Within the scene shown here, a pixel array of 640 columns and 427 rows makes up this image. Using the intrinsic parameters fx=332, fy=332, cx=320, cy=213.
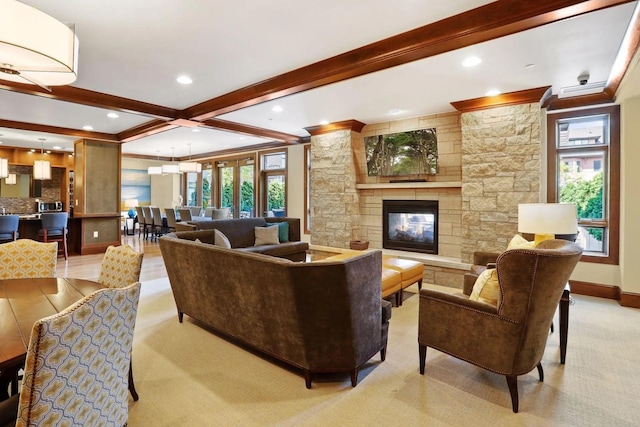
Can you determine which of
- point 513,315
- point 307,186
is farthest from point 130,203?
point 513,315

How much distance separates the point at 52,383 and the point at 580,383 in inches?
119

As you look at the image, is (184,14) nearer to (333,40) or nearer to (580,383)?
(333,40)

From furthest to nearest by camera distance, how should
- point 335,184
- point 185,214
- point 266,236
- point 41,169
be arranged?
point 185,214 < point 41,169 < point 335,184 < point 266,236

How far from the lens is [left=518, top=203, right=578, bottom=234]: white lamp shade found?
3006mm

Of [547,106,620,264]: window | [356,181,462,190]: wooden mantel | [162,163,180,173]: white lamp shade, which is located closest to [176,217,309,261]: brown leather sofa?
[356,181,462,190]: wooden mantel

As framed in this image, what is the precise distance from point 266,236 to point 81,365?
450cm

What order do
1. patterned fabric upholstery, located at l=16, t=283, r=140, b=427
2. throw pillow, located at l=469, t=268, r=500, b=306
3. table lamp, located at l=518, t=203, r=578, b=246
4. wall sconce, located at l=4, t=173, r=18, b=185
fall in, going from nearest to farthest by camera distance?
patterned fabric upholstery, located at l=16, t=283, r=140, b=427
throw pillow, located at l=469, t=268, r=500, b=306
table lamp, located at l=518, t=203, r=578, b=246
wall sconce, located at l=4, t=173, r=18, b=185

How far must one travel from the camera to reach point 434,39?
2.71 metres

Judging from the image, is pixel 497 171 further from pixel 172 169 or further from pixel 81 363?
pixel 172 169

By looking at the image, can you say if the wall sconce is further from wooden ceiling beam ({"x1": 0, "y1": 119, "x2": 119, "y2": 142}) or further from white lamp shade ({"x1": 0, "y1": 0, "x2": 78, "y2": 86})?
white lamp shade ({"x1": 0, "y1": 0, "x2": 78, "y2": 86})

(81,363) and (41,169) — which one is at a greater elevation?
(41,169)

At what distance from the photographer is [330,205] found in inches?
251

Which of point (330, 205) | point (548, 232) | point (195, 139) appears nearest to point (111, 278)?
point (548, 232)

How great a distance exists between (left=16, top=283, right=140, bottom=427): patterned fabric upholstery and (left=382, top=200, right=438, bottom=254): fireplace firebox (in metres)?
4.97
